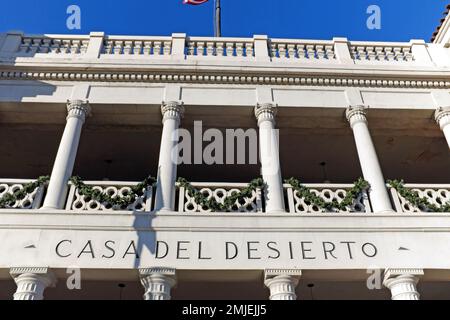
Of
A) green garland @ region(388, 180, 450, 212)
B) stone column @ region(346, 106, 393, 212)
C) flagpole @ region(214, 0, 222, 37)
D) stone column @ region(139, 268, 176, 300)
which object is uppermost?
flagpole @ region(214, 0, 222, 37)

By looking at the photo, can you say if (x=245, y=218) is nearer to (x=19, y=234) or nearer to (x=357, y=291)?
(x=357, y=291)

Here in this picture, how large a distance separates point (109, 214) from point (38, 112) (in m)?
4.31

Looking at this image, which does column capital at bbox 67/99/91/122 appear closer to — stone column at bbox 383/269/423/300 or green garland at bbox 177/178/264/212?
green garland at bbox 177/178/264/212

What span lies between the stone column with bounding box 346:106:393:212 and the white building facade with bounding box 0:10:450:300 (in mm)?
34

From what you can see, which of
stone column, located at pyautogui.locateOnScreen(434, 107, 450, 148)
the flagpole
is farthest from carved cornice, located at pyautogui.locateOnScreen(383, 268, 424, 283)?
the flagpole

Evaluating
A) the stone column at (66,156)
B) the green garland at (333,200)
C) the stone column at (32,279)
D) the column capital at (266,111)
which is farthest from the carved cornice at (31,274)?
the column capital at (266,111)

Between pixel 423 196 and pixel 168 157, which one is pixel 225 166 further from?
pixel 423 196

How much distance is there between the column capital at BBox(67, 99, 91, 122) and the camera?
33.3 feet

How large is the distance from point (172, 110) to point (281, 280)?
5088 millimetres

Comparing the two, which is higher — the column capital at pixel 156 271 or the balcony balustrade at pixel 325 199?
the balcony balustrade at pixel 325 199

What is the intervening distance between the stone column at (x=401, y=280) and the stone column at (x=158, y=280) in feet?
13.7

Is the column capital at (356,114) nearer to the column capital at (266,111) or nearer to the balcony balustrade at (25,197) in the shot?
the column capital at (266,111)

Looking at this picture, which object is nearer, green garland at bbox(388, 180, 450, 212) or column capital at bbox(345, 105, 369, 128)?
green garland at bbox(388, 180, 450, 212)

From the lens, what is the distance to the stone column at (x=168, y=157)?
28.6 ft
